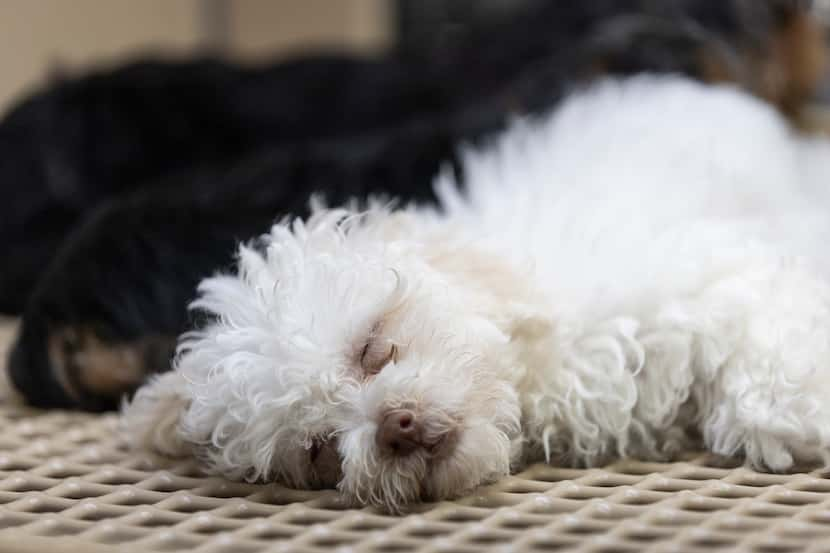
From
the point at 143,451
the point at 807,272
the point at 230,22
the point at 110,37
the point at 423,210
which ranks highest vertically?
the point at 230,22

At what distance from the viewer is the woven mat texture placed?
95 cm

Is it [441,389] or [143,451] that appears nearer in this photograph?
[441,389]

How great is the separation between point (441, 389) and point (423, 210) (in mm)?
637

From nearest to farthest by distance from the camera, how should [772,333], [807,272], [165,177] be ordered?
[772,333], [807,272], [165,177]

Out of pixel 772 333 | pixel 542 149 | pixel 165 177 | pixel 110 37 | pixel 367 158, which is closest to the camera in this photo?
pixel 772 333

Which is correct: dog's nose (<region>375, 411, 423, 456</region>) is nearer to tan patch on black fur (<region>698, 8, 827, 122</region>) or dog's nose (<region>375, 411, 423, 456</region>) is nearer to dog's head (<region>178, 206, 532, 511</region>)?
dog's head (<region>178, 206, 532, 511</region>)

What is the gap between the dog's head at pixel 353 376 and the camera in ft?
3.57

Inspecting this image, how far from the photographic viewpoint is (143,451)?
4.25 ft

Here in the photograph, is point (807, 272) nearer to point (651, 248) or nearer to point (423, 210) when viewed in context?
point (651, 248)

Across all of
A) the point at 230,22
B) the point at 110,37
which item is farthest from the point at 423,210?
the point at 230,22

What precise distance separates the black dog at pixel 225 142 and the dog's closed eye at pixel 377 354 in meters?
0.38

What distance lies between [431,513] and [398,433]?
0.09 metres

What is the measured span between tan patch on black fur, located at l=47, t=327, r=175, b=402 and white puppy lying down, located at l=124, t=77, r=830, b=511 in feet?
0.65

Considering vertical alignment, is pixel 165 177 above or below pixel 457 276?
above
